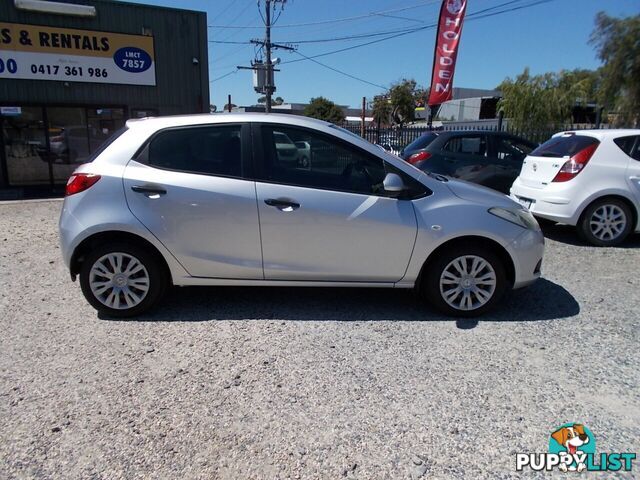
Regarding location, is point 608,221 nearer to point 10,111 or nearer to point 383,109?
point 10,111

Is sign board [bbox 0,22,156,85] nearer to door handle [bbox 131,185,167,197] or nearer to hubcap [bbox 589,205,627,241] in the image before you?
door handle [bbox 131,185,167,197]

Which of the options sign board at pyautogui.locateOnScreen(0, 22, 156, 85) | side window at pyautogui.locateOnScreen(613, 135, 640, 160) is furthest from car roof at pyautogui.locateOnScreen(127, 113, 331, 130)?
sign board at pyautogui.locateOnScreen(0, 22, 156, 85)

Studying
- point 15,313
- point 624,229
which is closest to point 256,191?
point 15,313

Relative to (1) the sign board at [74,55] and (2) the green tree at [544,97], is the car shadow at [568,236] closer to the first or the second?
(1) the sign board at [74,55]

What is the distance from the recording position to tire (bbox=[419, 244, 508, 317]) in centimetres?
392

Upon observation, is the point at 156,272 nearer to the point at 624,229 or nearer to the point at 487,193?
the point at 487,193

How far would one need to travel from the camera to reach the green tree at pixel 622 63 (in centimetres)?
1741

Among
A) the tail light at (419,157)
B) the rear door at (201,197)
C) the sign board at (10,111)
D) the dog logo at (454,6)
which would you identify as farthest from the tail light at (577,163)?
the sign board at (10,111)

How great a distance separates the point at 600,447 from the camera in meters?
2.46

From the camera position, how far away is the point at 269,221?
3.79 m

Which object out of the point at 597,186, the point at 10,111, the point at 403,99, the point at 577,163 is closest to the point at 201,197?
the point at 577,163

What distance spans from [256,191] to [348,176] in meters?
0.78

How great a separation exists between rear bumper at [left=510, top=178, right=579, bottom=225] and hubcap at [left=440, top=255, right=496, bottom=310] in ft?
8.81

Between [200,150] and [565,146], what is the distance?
17.5 ft
